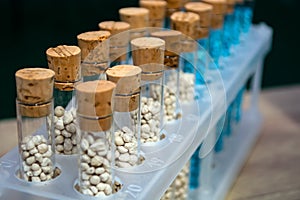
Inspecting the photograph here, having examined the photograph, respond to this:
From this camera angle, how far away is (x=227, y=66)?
0.90 m

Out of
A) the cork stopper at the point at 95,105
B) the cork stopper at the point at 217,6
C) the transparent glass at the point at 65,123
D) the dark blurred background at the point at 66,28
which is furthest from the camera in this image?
the dark blurred background at the point at 66,28

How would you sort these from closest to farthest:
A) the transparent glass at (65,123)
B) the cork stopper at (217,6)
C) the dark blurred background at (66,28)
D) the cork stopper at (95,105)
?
the cork stopper at (95,105) → the transparent glass at (65,123) → the cork stopper at (217,6) → the dark blurred background at (66,28)

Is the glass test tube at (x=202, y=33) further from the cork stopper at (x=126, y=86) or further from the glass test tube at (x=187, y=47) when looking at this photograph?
the cork stopper at (x=126, y=86)

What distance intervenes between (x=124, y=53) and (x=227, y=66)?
0.79 ft

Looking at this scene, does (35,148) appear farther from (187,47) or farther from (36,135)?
(187,47)

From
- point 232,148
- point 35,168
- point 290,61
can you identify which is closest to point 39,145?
point 35,168

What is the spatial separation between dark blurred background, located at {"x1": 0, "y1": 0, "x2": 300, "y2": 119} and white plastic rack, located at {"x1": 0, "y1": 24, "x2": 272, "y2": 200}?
83cm

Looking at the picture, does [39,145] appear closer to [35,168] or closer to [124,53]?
[35,168]

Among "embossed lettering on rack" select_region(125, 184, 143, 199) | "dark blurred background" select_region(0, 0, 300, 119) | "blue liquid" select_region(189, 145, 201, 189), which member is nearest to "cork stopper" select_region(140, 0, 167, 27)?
"blue liquid" select_region(189, 145, 201, 189)

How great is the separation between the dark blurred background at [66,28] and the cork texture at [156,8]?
89 centimetres

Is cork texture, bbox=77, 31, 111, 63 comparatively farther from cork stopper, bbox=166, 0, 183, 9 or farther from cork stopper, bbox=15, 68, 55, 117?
cork stopper, bbox=166, 0, 183, 9

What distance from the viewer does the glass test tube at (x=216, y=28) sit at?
0.88 meters

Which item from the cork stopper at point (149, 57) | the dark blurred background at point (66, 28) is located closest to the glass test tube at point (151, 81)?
the cork stopper at point (149, 57)

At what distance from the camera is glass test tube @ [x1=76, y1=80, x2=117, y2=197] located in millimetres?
528
